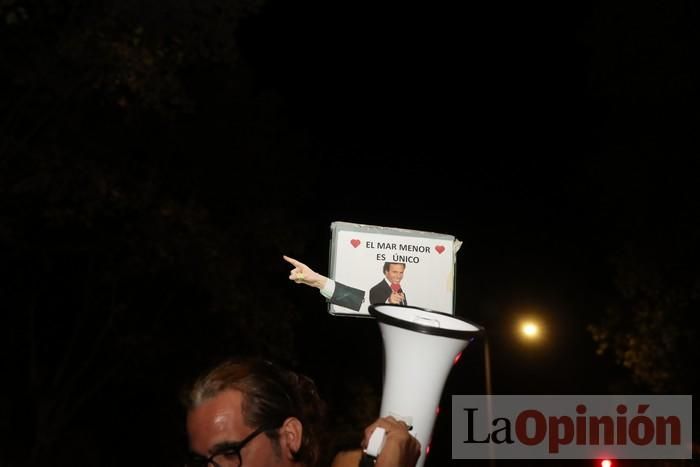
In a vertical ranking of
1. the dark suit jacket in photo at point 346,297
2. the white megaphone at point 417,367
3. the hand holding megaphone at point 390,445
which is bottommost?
the hand holding megaphone at point 390,445

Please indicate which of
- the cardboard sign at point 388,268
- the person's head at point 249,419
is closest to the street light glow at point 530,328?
the cardboard sign at point 388,268

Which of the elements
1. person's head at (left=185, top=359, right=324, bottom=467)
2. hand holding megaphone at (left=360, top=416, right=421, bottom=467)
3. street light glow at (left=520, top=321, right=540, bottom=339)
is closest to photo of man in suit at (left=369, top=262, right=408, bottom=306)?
person's head at (left=185, top=359, right=324, bottom=467)

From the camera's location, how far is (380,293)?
305cm

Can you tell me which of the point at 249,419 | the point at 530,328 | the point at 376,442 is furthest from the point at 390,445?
the point at 530,328

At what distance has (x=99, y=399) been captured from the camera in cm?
2527

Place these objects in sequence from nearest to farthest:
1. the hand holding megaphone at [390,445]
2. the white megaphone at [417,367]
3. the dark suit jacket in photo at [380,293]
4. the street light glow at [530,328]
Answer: the hand holding megaphone at [390,445] → the white megaphone at [417,367] → the dark suit jacket in photo at [380,293] → the street light glow at [530,328]

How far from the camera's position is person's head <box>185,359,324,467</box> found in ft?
7.92

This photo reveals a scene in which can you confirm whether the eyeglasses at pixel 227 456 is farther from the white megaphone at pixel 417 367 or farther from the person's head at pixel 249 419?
the white megaphone at pixel 417 367

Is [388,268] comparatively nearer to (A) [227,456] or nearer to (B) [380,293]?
(B) [380,293]

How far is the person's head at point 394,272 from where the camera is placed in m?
3.06

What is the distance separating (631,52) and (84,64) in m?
8.69

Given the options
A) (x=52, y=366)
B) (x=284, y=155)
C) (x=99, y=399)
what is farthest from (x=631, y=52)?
(x=99, y=399)

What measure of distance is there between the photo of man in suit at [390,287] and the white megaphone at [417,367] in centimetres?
37

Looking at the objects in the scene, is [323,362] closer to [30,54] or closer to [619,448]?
[619,448]
